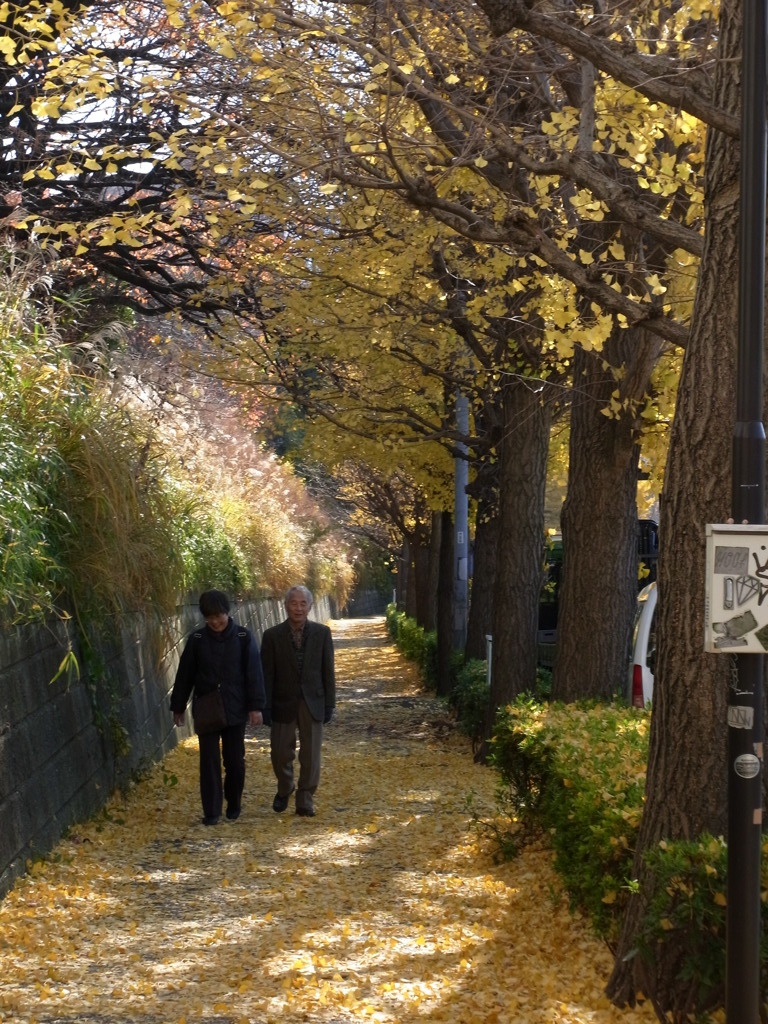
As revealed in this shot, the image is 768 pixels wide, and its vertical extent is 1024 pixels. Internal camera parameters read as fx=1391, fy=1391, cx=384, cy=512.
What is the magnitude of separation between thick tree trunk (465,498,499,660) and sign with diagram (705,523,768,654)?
1430 cm

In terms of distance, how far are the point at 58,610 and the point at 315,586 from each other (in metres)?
33.1

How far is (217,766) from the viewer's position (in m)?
10.7

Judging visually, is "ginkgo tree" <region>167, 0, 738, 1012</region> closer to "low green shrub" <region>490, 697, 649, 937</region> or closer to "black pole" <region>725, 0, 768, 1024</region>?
"low green shrub" <region>490, 697, 649, 937</region>

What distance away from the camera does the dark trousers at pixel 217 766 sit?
10.6 m

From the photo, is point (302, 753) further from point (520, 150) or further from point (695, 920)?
point (695, 920)

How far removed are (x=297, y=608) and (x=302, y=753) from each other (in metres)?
1.15

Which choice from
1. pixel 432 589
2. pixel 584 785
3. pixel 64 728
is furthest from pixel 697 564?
pixel 432 589

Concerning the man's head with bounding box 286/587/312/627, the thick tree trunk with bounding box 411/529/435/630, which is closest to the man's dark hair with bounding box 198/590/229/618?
the man's head with bounding box 286/587/312/627

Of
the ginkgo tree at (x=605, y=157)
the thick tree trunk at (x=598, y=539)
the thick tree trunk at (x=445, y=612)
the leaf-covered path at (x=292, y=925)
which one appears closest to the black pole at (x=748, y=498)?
the ginkgo tree at (x=605, y=157)

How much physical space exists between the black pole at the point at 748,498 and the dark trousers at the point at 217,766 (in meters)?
6.38

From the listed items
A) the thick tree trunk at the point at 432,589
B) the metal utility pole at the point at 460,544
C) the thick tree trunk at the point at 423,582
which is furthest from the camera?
the thick tree trunk at the point at 423,582

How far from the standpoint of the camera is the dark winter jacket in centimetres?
1065

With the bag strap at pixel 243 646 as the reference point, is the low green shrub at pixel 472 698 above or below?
below

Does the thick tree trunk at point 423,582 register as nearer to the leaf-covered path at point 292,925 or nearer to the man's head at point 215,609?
the leaf-covered path at point 292,925
